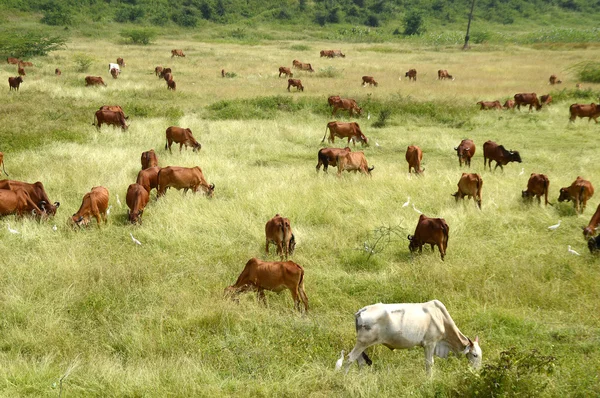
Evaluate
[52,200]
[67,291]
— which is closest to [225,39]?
[52,200]

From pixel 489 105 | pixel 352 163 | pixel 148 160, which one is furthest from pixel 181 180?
pixel 489 105

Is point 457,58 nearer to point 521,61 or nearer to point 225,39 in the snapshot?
point 521,61

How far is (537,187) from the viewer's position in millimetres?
10547

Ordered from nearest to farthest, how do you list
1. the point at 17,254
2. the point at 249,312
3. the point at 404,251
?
1. the point at 249,312
2. the point at 17,254
3. the point at 404,251

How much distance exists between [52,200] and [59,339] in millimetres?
5546

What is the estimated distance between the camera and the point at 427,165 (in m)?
14.7

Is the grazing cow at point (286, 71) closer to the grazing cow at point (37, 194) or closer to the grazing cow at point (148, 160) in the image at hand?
the grazing cow at point (148, 160)

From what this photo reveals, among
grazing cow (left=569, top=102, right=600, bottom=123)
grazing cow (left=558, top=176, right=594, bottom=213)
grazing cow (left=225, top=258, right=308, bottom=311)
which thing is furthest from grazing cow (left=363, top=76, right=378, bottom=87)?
grazing cow (left=225, top=258, right=308, bottom=311)

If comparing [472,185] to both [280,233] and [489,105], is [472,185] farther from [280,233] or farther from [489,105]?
[489,105]

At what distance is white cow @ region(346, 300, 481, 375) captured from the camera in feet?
16.7

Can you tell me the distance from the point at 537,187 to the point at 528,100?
42.0ft

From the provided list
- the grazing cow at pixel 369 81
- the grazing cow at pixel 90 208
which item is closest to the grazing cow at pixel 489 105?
the grazing cow at pixel 369 81

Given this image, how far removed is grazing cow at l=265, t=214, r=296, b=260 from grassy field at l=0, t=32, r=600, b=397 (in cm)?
34

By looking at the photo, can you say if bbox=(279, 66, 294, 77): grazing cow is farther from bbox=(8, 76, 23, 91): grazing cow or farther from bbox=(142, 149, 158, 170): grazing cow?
bbox=(142, 149, 158, 170): grazing cow
